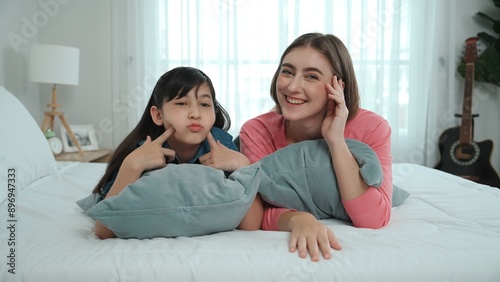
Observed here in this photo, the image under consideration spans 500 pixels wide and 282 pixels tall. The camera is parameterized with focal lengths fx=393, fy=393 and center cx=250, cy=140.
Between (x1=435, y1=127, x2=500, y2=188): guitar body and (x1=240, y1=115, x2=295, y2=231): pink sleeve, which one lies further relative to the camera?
(x1=435, y1=127, x2=500, y2=188): guitar body

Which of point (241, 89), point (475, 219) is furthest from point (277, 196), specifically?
point (241, 89)

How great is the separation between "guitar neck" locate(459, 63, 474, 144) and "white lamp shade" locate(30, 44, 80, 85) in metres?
2.85

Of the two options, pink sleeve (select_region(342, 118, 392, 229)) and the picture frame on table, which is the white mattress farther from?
the picture frame on table

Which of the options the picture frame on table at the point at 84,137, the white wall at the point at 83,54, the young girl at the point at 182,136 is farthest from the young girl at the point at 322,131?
the white wall at the point at 83,54

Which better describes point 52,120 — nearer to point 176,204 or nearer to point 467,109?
point 176,204

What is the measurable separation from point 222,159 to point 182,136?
126 mm

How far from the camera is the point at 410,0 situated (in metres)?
3.15

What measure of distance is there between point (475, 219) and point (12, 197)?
1304mm

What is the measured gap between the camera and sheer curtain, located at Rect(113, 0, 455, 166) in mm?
3104

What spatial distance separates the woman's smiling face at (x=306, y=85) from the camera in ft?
3.40

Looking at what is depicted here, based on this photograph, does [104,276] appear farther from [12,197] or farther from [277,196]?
[12,197]

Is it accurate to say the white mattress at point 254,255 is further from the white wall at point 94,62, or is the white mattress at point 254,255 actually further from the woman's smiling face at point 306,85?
the white wall at point 94,62

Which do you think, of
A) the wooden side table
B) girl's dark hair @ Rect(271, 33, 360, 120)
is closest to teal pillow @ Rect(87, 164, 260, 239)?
girl's dark hair @ Rect(271, 33, 360, 120)

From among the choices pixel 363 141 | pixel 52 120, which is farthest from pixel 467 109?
pixel 52 120
